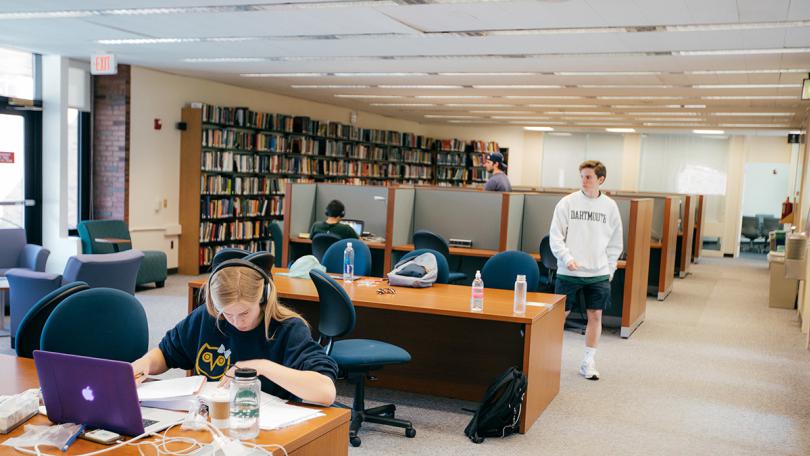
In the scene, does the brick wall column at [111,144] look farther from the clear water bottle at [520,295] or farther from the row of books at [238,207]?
the clear water bottle at [520,295]

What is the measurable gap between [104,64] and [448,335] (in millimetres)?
5492

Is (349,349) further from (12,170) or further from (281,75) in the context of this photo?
(12,170)

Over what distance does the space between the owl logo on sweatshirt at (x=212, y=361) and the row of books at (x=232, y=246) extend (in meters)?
7.41

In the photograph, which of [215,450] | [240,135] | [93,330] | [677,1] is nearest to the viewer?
[215,450]

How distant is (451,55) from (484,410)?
14.9 ft

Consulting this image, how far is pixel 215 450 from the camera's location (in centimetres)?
200

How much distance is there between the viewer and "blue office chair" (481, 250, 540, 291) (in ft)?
19.2

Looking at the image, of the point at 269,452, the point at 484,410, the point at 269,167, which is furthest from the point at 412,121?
the point at 269,452

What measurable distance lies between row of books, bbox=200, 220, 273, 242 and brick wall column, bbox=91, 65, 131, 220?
130 cm

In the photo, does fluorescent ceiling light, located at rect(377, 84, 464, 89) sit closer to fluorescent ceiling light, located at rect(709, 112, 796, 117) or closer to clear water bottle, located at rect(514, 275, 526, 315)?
fluorescent ceiling light, located at rect(709, 112, 796, 117)

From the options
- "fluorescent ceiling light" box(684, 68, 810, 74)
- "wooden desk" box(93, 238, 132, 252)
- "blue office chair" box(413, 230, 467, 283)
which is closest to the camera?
"blue office chair" box(413, 230, 467, 283)

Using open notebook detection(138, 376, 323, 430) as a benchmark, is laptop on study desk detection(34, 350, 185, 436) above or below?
above

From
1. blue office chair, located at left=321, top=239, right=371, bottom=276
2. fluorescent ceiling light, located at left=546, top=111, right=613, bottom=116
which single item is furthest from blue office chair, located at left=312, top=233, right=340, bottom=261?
fluorescent ceiling light, located at left=546, top=111, right=613, bottom=116

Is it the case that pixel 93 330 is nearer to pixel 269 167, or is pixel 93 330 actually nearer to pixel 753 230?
pixel 269 167
